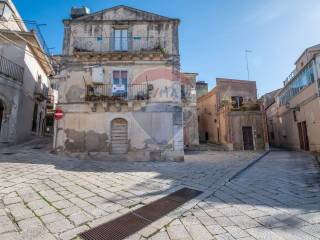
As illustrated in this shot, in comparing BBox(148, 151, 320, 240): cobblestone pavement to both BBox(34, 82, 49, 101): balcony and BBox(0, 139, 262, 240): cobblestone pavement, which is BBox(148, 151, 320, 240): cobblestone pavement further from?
BBox(34, 82, 49, 101): balcony

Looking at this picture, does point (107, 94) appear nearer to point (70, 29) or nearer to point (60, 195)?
point (70, 29)

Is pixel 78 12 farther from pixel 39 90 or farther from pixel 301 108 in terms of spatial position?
pixel 301 108

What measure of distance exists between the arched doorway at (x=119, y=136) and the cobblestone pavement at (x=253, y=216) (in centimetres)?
726

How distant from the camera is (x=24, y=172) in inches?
259

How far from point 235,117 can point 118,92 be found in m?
12.4

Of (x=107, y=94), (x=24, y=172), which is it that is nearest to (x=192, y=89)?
(x=107, y=94)

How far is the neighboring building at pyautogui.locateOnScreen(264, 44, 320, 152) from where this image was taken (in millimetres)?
13555

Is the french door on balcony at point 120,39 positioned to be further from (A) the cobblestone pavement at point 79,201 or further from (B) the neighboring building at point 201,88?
(B) the neighboring building at point 201,88

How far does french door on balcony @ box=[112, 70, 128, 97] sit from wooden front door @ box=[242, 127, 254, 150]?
12.7 meters

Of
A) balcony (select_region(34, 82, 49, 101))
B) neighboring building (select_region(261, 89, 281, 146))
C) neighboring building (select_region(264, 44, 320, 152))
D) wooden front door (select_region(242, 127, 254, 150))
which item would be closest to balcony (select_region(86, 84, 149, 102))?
balcony (select_region(34, 82, 49, 101))

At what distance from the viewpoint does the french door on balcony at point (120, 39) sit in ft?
42.9

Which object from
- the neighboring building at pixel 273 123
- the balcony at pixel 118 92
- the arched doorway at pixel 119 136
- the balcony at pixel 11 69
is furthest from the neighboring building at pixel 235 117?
the balcony at pixel 11 69

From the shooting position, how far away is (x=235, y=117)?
19.8 m

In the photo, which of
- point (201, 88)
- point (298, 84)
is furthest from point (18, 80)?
point (201, 88)
